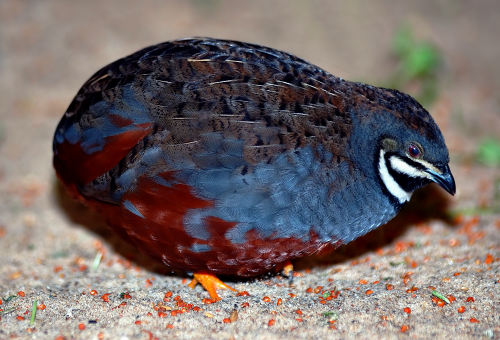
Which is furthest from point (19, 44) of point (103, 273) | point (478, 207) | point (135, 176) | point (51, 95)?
point (478, 207)

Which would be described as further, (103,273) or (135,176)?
(103,273)

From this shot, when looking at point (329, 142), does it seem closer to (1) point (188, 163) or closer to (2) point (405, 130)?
(2) point (405, 130)

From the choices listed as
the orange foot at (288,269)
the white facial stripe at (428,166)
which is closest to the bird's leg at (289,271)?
the orange foot at (288,269)

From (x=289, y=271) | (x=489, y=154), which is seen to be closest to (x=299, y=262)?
(x=289, y=271)

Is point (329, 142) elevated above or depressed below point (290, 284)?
above

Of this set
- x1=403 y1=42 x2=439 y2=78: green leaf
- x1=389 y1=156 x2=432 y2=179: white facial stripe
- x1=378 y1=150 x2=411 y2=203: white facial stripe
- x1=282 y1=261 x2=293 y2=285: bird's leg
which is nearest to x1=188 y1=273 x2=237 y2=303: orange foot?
x1=282 y1=261 x2=293 y2=285: bird's leg

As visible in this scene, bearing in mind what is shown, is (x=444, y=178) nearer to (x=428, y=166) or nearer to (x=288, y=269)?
(x=428, y=166)

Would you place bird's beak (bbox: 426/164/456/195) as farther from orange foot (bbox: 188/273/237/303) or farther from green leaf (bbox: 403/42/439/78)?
green leaf (bbox: 403/42/439/78)
